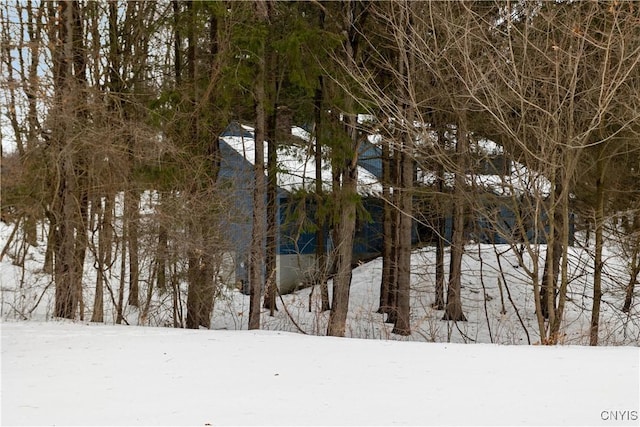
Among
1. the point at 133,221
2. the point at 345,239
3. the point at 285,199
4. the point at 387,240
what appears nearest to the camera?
the point at 133,221

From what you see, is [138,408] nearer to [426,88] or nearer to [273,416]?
[273,416]

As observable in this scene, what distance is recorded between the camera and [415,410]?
214 inches

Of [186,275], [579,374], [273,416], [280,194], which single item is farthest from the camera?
[280,194]

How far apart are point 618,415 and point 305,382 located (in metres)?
2.68

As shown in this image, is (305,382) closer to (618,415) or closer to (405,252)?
(618,415)

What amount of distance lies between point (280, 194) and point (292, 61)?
9212 millimetres

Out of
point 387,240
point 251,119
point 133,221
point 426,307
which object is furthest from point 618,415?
point 426,307

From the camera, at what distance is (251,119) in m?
17.8

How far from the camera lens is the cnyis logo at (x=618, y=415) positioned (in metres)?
5.16

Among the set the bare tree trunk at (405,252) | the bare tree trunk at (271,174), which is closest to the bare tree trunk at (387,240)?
the bare tree trunk at (405,252)

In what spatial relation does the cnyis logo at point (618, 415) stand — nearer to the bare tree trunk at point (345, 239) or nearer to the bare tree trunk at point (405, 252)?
the bare tree trunk at point (345, 239)

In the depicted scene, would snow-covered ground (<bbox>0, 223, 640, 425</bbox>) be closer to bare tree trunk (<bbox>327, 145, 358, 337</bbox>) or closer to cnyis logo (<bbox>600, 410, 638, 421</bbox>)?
cnyis logo (<bbox>600, 410, 638, 421</bbox>)

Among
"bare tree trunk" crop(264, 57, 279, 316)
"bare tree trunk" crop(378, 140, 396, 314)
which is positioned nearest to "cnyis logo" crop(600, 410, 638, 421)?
"bare tree trunk" crop(264, 57, 279, 316)

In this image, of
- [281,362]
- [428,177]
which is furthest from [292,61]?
[281,362]
